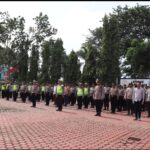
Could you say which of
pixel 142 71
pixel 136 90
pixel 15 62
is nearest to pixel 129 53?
pixel 142 71

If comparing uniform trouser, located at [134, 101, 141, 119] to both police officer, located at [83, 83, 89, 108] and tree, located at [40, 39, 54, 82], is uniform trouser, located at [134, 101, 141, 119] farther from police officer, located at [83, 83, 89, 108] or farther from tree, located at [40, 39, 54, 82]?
tree, located at [40, 39, 54, 82]

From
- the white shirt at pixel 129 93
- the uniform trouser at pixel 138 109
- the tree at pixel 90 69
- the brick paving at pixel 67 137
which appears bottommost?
the brick paving at pixel 67 137

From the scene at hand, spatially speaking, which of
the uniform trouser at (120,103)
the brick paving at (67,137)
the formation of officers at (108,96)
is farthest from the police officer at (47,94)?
the brick paving at (67,137)

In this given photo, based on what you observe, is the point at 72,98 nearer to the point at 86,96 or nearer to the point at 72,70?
the point at 86,96

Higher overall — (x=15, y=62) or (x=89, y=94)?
(x=15, y=62)

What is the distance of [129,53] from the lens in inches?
1778

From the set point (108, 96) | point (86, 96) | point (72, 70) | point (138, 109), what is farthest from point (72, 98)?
point (72, 70)

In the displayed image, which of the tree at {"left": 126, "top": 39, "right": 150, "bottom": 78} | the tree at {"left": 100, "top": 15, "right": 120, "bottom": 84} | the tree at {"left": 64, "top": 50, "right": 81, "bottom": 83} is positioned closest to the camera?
the tree at {"left": 100, "top": 15, "right": 120, "bottom": 84}

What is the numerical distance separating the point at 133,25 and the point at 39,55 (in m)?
17.8

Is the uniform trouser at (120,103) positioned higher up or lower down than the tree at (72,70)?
lower down

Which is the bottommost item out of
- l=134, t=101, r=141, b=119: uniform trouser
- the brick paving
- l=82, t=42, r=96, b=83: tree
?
the brick paving

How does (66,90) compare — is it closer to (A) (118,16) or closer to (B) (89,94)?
(B) (89,94)

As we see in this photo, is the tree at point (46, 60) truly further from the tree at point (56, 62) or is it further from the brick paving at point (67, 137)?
the brick paving at point (67, 137)

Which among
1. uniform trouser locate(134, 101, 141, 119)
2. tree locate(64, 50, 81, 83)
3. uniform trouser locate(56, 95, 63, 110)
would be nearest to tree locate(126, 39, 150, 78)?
tree locate(64, 50, 81, 83)
